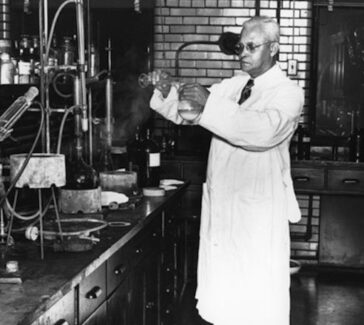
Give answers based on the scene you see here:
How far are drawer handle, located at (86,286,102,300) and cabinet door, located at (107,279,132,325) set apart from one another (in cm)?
21

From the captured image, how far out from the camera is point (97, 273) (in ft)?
7.61

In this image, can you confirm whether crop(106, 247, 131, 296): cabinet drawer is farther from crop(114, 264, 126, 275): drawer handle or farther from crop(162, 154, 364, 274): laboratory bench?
crop(162, 154, 364, 274): laboratory bench

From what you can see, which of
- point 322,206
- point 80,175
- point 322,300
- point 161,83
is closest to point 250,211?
point 161,83

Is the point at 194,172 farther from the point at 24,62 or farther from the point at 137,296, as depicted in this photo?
the point at 137,296

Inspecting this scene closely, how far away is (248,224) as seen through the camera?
331 cm

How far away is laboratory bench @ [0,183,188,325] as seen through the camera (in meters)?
1.79

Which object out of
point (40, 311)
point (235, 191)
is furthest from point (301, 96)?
point (40, 311)

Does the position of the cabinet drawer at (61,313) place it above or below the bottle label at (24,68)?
below

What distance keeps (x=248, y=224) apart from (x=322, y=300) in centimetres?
192

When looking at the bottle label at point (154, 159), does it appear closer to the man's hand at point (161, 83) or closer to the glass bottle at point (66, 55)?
the glass bottle at point (66, 55)

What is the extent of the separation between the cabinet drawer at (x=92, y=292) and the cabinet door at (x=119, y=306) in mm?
128

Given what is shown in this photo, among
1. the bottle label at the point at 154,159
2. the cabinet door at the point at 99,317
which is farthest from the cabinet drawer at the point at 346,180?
the cabinet door at the point at 99,317

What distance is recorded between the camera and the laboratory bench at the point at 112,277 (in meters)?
1.79

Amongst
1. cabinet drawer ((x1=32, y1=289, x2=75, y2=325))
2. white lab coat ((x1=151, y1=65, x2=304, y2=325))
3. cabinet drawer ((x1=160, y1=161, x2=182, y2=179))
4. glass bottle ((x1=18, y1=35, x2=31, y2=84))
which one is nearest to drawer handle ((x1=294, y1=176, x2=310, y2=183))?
cabinet drawer ((x1=160, y1=161, x2=182, y2=179))
